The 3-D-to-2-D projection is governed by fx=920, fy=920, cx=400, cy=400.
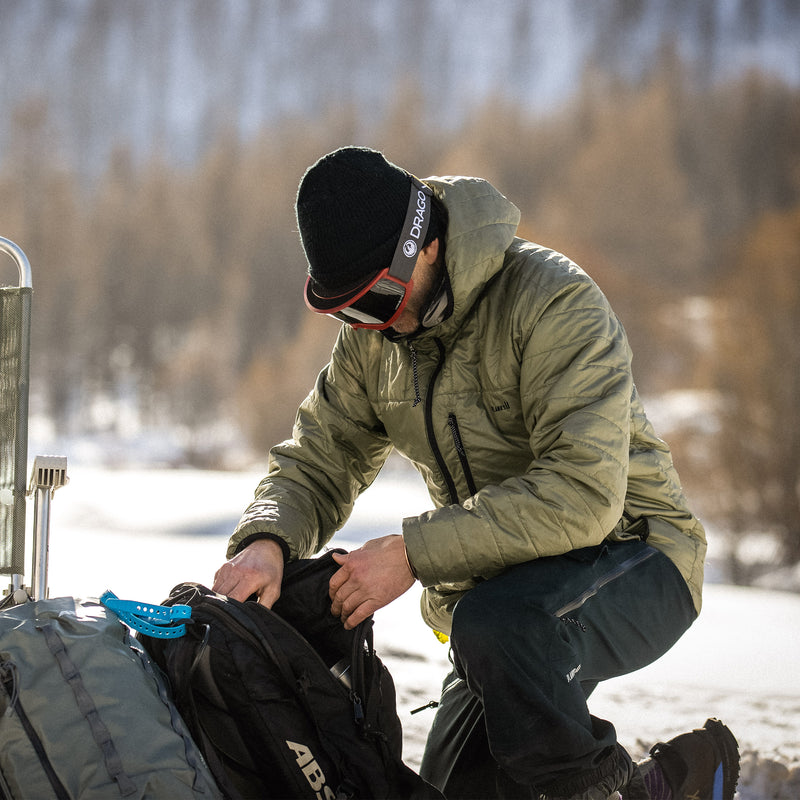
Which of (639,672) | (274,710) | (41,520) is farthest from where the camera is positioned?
(639,672)

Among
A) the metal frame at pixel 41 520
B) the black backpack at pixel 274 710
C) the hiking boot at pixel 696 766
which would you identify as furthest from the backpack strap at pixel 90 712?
the hiking boot at pixel 696 766

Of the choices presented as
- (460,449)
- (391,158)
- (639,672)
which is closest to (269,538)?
(460,449)

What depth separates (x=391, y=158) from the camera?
7.06 meters

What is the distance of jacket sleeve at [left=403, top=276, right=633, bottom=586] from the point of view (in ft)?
4.06

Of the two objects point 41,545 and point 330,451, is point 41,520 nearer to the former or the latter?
point 41,545

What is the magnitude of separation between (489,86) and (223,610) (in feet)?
21.4

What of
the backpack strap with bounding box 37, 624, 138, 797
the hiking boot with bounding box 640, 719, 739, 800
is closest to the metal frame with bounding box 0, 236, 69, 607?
the backpack strap with bounding box 37, 624, 138, 797

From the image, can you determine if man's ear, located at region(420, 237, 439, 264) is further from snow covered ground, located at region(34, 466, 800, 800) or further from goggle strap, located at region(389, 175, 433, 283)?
snow covered ground, located at region(34, 466, 800, 800)

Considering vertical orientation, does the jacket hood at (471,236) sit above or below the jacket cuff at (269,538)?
above

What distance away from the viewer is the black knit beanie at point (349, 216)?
129cm

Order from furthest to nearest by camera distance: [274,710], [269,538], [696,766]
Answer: [696,766]
[269,538]
[274,710]

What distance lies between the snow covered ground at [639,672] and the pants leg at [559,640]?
59cm

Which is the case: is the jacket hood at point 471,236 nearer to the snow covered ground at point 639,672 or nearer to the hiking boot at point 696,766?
the hiking boot at point 696,766

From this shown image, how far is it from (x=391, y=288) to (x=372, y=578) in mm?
415
